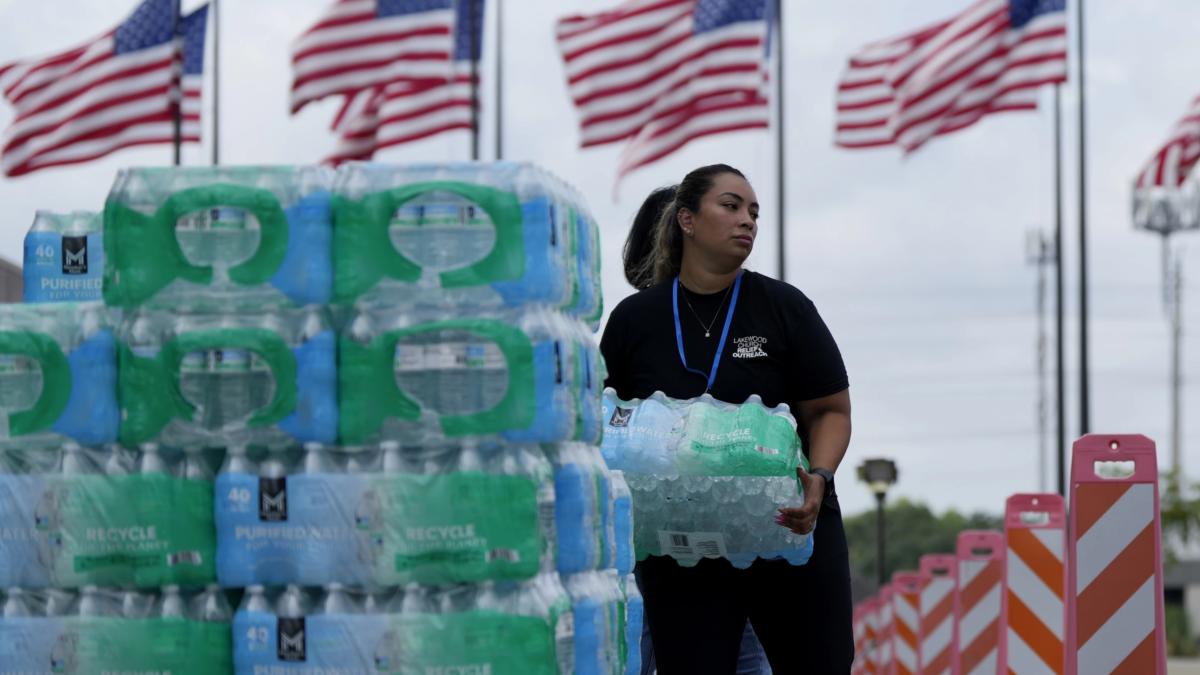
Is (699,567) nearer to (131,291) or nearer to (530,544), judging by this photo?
(530,544)

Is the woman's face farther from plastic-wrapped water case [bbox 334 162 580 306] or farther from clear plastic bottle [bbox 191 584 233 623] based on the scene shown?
clear plastic bottle [bbox 191 584 233 623]

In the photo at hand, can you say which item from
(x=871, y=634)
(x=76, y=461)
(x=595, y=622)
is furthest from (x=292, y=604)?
(x=871, y=634)

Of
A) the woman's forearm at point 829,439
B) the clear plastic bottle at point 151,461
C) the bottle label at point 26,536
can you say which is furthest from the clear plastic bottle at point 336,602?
the woman's forearm at point 829,439

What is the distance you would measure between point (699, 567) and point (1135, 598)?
211 cm

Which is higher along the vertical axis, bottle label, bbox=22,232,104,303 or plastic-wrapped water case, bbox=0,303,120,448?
bottle label, bbox=22,232,104,303

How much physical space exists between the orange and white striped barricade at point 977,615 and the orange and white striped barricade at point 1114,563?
17.7 feet

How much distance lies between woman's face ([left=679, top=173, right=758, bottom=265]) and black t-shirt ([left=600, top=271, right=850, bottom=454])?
0.47 ft

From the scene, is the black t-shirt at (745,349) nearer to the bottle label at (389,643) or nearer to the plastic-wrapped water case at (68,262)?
the bottle label at (389,643)

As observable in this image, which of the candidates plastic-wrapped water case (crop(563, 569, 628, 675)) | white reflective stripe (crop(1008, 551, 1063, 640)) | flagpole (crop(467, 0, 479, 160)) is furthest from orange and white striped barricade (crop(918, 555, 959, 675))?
plastic-wrapped water case (crop(563, 569, 628, 675))

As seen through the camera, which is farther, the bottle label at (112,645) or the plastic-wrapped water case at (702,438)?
the plastic-wrapped water case at (702,438)

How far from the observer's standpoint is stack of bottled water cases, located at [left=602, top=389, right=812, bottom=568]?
527 centimetres

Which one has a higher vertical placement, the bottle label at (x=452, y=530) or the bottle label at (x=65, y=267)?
the bottle label at (x=65, y=267)

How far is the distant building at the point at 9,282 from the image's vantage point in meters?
16.6

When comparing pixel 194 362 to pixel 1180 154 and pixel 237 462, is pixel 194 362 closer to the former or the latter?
pixel 237 462
